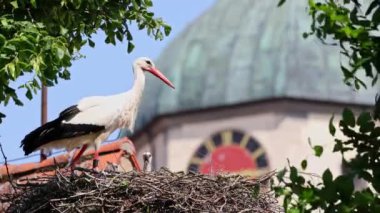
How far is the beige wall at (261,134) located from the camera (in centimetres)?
6300

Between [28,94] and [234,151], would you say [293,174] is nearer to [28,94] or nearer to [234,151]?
[28,94]

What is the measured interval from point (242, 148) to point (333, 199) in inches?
2294

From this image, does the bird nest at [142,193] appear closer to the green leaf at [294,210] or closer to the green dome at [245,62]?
the green leaf at [294,210]

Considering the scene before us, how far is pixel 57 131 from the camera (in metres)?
12.8

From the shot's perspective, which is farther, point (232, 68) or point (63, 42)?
point (232, 68)

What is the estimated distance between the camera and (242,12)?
69.1 meters

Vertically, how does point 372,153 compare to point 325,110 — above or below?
below

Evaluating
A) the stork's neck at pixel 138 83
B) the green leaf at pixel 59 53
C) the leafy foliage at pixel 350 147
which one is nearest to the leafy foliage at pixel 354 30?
the leafy foliage at pixel 350 147

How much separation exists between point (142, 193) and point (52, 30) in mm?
1408

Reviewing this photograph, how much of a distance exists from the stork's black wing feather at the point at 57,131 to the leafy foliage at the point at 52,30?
90cm

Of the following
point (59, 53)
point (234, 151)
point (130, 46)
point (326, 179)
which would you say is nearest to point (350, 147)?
point (326, 179)

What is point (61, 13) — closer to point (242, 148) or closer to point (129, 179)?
point (129, 179)

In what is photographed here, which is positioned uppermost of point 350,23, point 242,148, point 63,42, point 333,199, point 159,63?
point 159,63

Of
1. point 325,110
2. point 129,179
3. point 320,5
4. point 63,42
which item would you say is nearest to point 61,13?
point 63,42
